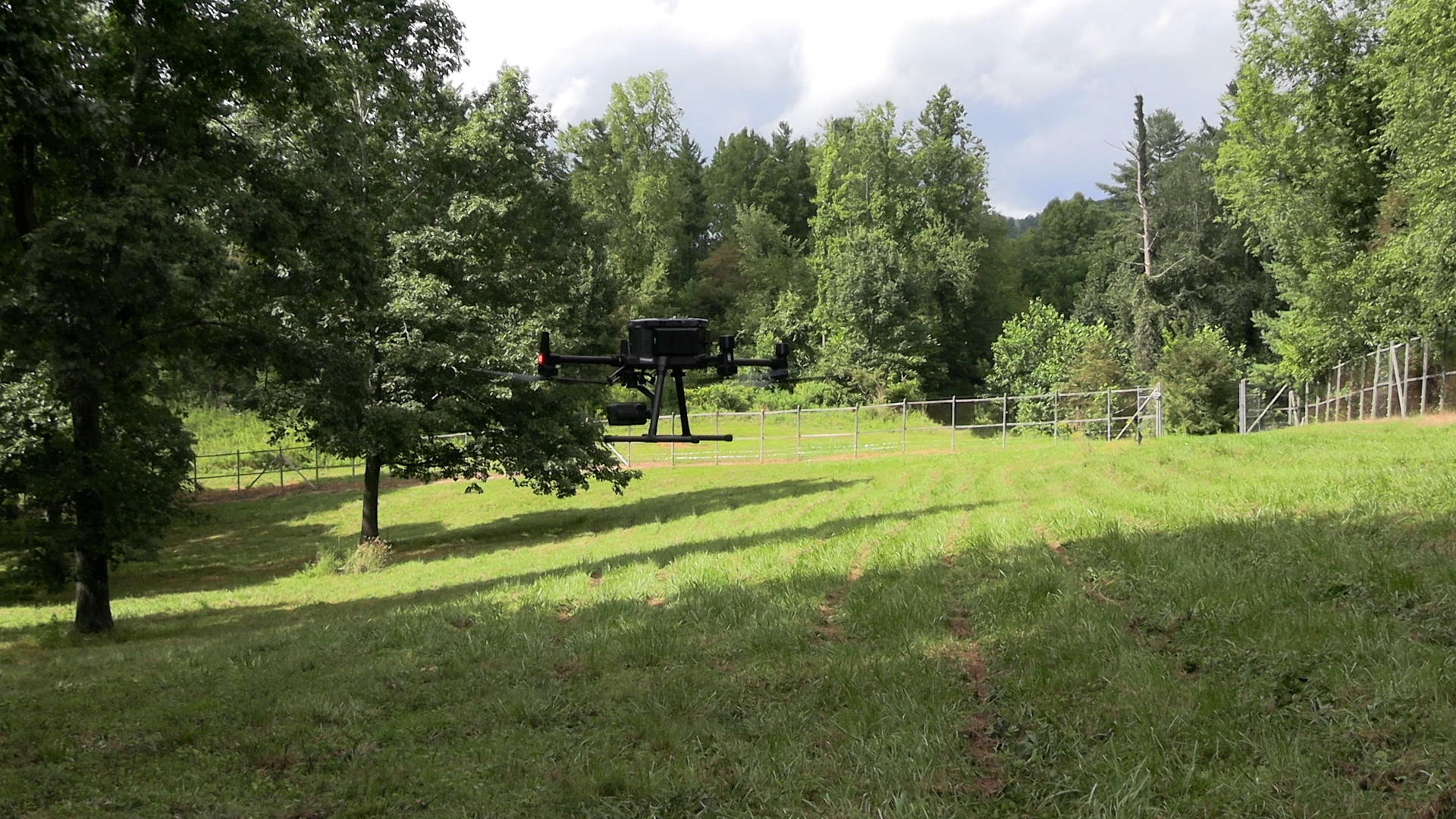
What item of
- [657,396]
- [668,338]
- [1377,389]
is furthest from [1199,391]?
[657,396]

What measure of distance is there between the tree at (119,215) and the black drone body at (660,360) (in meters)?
7.43

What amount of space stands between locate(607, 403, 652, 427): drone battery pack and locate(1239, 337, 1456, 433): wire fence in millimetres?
31024

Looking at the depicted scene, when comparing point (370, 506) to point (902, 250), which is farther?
point (902, 250)

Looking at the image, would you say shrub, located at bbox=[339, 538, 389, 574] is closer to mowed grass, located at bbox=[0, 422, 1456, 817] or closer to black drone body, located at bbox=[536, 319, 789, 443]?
mowed grass, located at bbox=[0, 422, 1456, 817]

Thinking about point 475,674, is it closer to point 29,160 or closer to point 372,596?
point 372,596

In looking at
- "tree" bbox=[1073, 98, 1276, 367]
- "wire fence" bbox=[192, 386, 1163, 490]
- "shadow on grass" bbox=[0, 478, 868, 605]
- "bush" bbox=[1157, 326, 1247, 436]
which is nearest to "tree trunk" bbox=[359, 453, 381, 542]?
"shadow on grass" bbox=[0, 478, 868, 605]

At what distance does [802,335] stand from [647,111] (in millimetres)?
20651

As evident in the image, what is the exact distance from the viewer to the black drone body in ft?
25.3

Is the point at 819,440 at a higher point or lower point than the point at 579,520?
higher

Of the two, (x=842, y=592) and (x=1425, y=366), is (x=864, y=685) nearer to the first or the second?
(x=842, y=592)

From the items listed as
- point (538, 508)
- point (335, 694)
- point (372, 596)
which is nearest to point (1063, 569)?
point (335, 694)

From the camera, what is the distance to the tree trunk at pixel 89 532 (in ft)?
45.7

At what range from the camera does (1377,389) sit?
35125mm

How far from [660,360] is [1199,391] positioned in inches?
1540
